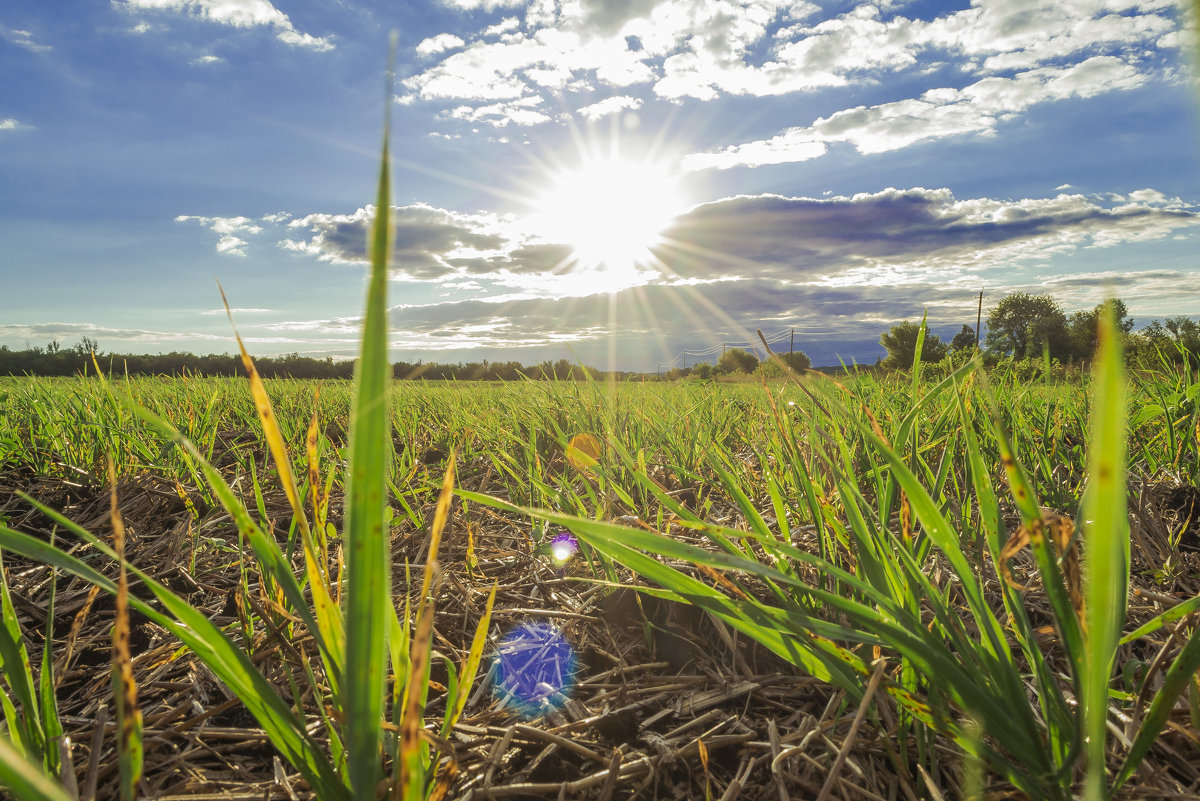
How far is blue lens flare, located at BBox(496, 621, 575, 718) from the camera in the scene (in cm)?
104

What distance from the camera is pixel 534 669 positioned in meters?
1.15

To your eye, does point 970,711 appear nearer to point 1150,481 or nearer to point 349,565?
point 349,565

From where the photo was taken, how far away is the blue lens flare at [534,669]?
3.40 ft

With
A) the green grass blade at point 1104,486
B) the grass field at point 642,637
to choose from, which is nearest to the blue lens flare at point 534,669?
the grass field at point 642,637

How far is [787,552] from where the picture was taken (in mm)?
670

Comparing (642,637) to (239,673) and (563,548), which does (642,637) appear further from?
(239,673)

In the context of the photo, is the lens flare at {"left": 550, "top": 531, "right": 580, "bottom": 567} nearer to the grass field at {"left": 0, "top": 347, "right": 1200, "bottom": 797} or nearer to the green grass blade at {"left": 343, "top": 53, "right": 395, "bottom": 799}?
the grass field at {"left": 0, "top": 347, "right": 1200, "bottom": 797}

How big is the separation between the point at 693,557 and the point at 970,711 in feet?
1.19

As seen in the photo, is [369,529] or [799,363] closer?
[369,529]

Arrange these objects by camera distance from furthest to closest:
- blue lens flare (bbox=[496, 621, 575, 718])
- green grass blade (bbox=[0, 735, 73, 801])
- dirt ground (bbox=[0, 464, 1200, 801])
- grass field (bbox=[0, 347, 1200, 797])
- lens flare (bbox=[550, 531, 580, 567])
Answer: lens flare (bbox=[550, 531, 580, 567]) < blue lens flare (bbox=[496, 621, 575, 718]) < dirt ground (bbox=[0, 464, 1200, 801]) < grass field (bbox=[0, 347, 1200, 797]) < green grass blade (bbox=[0, 735, 73, 801])

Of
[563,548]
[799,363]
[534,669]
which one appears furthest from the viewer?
[799,363]


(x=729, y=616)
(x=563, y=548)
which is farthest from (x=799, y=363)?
(x=729, y=616)

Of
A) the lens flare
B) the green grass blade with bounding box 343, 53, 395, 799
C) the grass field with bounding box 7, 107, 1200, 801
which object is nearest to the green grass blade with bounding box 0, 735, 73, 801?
the grass field with bounding box 7, 107, 1200, 801

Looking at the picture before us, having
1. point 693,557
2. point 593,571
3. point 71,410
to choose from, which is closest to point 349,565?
point 693,557
